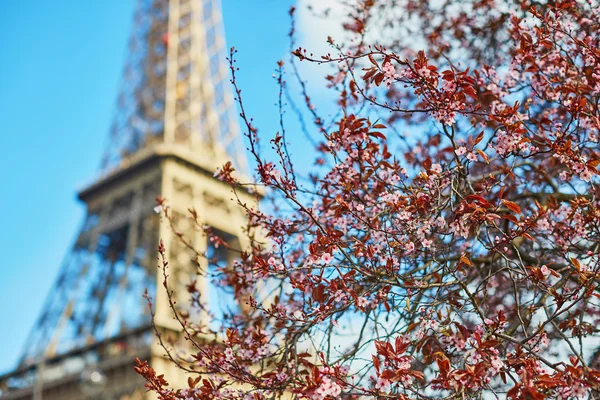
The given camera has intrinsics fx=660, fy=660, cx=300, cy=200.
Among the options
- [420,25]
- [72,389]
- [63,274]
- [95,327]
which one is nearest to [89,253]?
[63,274]

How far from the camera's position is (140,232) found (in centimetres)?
2648

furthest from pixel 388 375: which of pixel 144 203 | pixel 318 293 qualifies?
pixel 144 203

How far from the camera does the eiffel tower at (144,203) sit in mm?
22078

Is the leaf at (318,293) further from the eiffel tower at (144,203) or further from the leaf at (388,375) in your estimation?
the eiffel tower at (144,203)

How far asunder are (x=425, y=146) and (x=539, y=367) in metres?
3.51

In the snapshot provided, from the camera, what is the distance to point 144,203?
26.1 metres

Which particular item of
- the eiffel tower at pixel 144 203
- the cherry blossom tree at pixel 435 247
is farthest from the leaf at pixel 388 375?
the eiffel tower at pixel 144 203

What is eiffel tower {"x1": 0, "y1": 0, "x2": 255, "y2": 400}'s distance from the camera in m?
22.1

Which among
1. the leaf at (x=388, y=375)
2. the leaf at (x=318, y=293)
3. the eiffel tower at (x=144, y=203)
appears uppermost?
the eiffel tower at (x=144, y=203)

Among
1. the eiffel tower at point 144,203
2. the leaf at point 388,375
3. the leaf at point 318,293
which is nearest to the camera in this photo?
the leaf at point 388,375

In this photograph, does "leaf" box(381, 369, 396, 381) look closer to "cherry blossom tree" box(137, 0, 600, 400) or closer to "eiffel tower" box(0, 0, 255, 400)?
"cherry blossom tree" box(137, 0, 600, 400)

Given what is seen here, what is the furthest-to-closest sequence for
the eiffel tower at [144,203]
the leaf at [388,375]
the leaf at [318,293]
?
the eiffel tower at [144,203], the leaf at [318,293], the leaf at [388,375]

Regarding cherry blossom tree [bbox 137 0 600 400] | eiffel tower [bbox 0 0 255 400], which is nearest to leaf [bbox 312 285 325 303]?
cherry blossom tree [bbox 137 0 600 400]

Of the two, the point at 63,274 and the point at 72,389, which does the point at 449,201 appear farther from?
the point at 63,274
